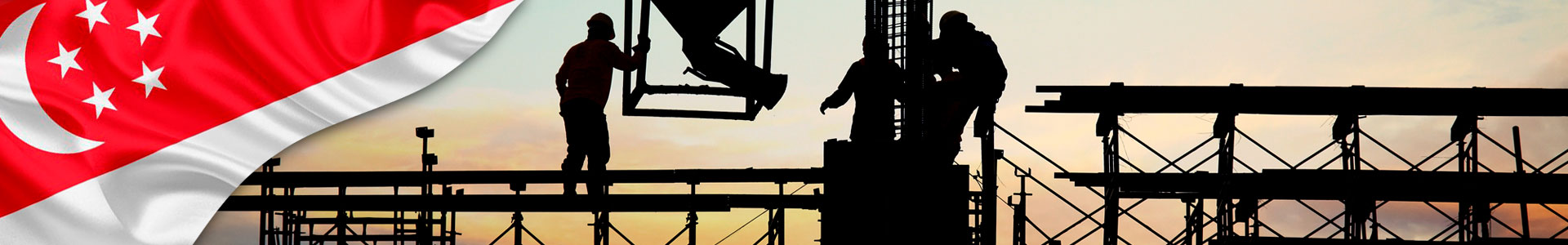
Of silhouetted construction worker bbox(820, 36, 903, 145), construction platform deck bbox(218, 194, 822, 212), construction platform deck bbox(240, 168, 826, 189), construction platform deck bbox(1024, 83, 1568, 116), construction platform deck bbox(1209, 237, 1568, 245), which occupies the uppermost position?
construction platform deck bbox(1024, 83, 1568, 116)

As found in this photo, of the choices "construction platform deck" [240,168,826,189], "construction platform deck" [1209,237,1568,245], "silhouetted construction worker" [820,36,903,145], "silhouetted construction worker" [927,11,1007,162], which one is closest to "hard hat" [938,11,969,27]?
"silhouetted construction worker" [927,11,1007,162]

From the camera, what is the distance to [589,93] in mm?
11461

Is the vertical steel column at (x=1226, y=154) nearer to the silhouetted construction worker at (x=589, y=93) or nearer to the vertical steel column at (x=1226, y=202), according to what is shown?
the vertical steel column at (x=1226, y=202)

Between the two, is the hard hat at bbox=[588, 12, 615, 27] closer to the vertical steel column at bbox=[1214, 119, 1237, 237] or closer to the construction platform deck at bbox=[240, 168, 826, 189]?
the construction platform deck at bbox=[240, 168, 826, 189]

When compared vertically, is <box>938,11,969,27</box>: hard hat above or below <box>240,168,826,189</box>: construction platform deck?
above

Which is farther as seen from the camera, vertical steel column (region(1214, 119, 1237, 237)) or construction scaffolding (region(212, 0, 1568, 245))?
vertical steel column (region(1214, 119, 1237, 237))

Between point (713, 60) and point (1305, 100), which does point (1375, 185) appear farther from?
point (713, 60)

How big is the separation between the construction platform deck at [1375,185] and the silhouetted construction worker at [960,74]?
4759mm

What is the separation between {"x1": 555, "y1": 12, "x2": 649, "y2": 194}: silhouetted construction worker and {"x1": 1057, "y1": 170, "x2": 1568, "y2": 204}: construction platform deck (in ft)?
19.6

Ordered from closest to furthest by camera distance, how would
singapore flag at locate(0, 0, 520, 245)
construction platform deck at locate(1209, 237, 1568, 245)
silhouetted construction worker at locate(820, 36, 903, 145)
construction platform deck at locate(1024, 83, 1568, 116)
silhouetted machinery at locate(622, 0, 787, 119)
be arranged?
singapore flag at locate(0, 0, 520, 245) → silhouetted construction worker at locate(820, 36, 903, 145) → silhouetted machinery at locate(622, 0, 787, 119) → construction platform deck at locate(1024, 83, 1568, 116) → construction platform deck at locate(1209, 237, 1568, 245)

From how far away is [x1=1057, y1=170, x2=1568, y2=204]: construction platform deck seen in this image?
15250 mm

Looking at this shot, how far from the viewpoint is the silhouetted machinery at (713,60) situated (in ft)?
33.9

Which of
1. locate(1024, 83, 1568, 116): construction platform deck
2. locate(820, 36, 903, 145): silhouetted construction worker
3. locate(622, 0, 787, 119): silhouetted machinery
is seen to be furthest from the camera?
locate(1024, 83, 1568, 116): construction platform deck

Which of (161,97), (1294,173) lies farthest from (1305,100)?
(161,97)
